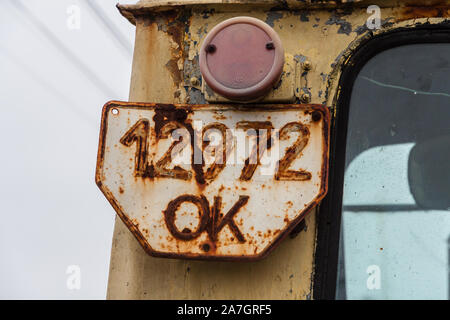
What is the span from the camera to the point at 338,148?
101 cm

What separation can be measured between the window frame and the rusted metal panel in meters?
0.10

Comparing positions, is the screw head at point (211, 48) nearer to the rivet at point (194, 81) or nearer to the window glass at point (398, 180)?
the rivet at point (194, 81)

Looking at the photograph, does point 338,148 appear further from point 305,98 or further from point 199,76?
point 199,76

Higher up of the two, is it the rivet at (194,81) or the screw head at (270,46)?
the screw head at (270,46)

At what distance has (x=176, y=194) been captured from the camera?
92cm

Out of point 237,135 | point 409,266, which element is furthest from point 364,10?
point 409,266

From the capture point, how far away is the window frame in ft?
3.15

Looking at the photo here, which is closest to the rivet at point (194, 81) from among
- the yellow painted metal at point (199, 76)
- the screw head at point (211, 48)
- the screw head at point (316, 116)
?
the yellow painted metal at point (199, 76)

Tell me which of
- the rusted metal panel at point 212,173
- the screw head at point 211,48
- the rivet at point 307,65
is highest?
the rivet at point 307,65

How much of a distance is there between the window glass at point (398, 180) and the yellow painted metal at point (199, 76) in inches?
3.0

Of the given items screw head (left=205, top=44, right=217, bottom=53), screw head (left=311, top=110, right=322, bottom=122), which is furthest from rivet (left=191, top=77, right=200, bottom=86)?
screw head (left=311, top=110, right=322, bottom=122)

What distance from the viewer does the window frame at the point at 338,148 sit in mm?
960

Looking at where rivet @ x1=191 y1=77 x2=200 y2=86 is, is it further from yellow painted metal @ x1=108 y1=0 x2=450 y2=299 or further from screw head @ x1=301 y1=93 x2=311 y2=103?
screw head @ x1=301 y1=93 x2=311 y2=103
